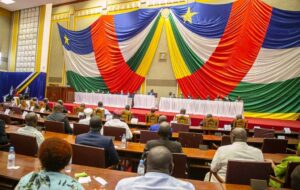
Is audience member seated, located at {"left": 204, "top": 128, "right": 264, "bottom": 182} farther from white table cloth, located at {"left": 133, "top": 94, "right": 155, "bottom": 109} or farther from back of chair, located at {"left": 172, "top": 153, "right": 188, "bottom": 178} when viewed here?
white table cloth, located at {"left": 133, "top": 94, "right": 155, "bottom": 109}

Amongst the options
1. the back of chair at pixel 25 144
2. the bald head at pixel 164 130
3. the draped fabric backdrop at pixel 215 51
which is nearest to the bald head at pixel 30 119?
the back of chair at pixel 25 144

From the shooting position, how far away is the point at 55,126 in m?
5.73

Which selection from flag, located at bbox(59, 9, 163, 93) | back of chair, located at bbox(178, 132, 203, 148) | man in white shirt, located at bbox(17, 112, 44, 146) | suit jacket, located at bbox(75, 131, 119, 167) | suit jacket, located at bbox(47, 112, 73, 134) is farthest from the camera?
flag, located at bbox(59, 9, 163, 93)

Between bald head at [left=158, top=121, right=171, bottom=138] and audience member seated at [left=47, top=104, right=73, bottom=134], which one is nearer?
bald head at [left=158, top=121, right=171, bottom=138]

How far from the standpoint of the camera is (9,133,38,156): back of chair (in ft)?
11.7

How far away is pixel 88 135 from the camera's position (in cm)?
368

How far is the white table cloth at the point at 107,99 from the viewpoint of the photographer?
40.6 ft

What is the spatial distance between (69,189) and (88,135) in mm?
1957

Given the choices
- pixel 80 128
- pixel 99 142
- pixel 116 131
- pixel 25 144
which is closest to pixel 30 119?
pixel 25 144

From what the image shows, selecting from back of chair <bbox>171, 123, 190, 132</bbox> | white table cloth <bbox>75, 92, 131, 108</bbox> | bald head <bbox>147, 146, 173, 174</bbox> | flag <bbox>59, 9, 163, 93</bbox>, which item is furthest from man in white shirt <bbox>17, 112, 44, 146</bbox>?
flag <bbox>59, 9, 163, 93</bbox>

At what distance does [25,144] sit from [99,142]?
1002 mm

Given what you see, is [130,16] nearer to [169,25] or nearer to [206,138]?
[169,25]

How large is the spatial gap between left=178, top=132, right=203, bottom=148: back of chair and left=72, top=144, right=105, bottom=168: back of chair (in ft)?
7.46

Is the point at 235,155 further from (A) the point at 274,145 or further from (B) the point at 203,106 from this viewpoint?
(B) the point at 203,106
